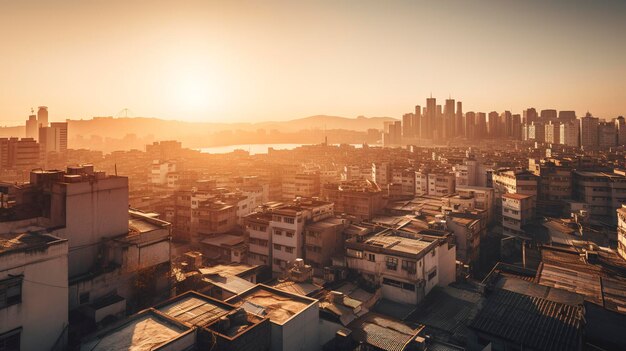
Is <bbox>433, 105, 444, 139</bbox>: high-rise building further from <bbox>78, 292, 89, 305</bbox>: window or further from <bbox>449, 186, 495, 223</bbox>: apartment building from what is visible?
<bbox>78, 292, 89, 305</bbox>: window

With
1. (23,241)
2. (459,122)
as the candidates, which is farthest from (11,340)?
(459,122)

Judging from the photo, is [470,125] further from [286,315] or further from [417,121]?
[286,315]

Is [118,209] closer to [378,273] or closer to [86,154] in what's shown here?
[378,273]

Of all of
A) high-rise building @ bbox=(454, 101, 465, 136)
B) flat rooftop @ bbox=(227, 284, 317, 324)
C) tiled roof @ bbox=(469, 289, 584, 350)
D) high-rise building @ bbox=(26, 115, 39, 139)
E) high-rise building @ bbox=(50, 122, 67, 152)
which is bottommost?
Answer: tiled roof @ bbox=(469, 289, 584, 350)

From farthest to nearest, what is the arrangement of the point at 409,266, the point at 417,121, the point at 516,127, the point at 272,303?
1. the point at 417,121
2. the point at 516,127
3. the point at 409,266
4. the point at 272,303

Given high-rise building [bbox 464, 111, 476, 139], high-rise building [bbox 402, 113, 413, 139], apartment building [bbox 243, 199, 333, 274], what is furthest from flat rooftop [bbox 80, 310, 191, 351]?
high-rise building [bbox 402, 113, 413, 139]

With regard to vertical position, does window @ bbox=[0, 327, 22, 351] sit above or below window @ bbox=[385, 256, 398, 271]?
below
